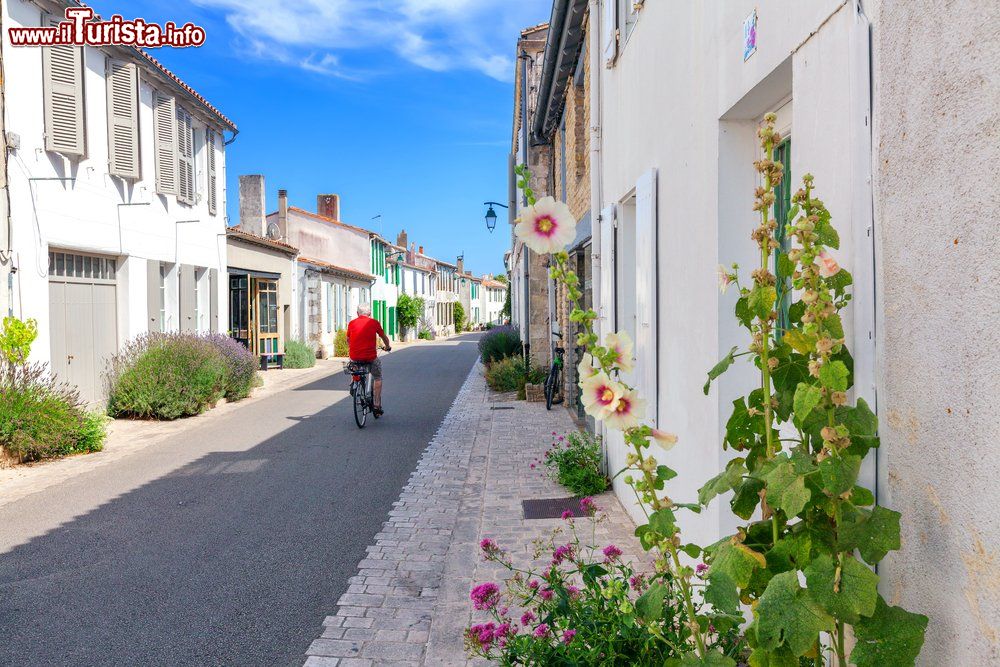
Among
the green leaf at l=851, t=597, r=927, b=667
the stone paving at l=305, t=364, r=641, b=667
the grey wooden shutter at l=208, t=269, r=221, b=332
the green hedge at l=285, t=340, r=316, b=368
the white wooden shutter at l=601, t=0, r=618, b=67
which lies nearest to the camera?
the green leaf at l=851, t=597, r=927, b=667

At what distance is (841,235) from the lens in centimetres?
217

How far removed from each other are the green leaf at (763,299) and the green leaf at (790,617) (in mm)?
607

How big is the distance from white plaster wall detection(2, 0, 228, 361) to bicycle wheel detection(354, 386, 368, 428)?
4.00 meters

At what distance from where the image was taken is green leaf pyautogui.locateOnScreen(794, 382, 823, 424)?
1.66 m

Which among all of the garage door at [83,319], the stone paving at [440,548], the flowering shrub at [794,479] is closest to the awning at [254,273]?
the garage door at [83,319]

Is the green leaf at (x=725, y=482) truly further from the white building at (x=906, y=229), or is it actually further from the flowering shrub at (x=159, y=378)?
the flowering shrub at (x=159, y=378)

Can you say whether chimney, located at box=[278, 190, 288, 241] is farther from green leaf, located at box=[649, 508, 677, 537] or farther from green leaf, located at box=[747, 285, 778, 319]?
green leaf, located at box=[747, 285, 778, 319]

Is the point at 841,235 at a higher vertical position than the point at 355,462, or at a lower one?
higher

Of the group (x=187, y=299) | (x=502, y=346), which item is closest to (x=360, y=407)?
(x=187, y=299)

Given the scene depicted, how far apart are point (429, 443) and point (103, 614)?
18.4 feet

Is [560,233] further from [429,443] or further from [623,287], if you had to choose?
[429,443]

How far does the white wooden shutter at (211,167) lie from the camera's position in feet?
53.3

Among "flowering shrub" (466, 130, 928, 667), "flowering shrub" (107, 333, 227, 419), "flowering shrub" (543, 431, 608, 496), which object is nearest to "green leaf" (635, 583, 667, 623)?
"flowering shrub" (466, 130, 928, 667)

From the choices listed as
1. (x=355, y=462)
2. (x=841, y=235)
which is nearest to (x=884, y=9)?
(x=841, y=235)
